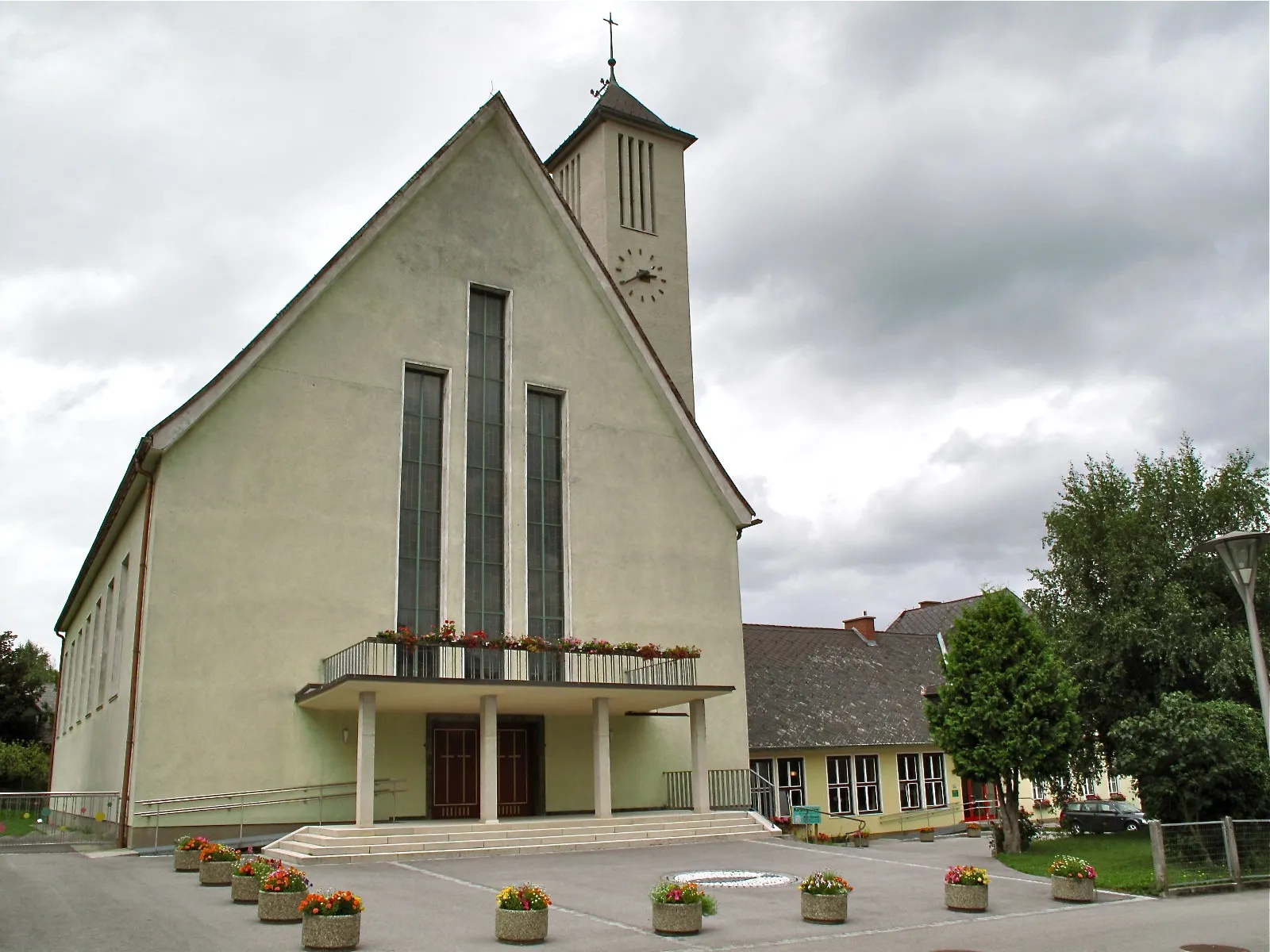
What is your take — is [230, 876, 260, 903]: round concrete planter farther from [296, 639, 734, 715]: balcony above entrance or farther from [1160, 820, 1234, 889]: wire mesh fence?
[1160, 820, 1234, 889]: wire mesh fence

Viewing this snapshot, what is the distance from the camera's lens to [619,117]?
1262 inches

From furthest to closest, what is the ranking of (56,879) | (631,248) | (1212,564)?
(631,248) → (1212,564) → (56,879)

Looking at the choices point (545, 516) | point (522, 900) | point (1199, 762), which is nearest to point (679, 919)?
point (522, 900)

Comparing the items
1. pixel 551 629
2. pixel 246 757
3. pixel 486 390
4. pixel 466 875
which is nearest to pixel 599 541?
pixel 551 629

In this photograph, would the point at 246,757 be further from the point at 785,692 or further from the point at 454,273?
the point at 785,692

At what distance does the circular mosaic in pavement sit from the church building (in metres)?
5.01

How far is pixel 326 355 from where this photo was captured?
22406 mm

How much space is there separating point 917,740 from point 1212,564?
1067 centimetres

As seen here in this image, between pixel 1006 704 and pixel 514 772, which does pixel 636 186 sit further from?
pixel 1006 704

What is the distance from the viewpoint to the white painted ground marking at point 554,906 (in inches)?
438

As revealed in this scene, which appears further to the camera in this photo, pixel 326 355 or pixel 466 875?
pixel 326 355

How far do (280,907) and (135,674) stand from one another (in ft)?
34.0

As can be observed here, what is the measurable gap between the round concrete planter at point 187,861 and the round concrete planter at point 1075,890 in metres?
11.8

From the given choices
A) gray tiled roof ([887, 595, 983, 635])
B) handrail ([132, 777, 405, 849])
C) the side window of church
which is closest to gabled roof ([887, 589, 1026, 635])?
gray tiled roof ([887, 595, 983, 635])
